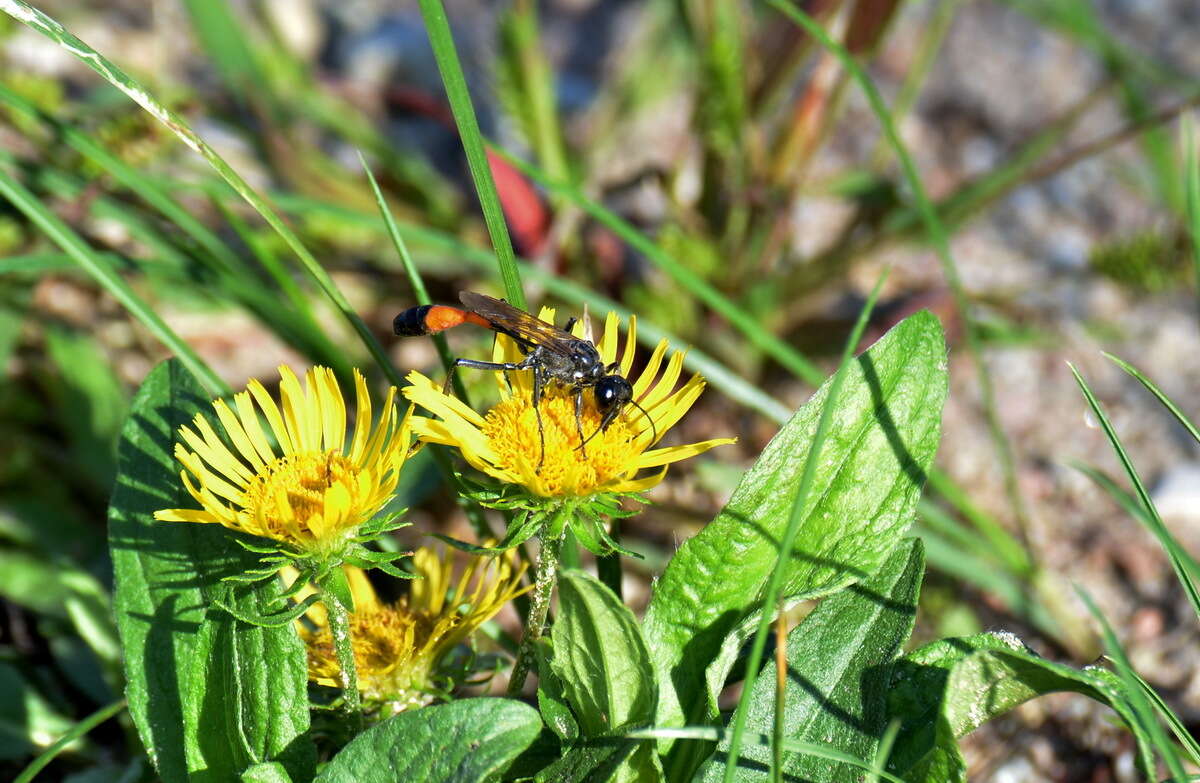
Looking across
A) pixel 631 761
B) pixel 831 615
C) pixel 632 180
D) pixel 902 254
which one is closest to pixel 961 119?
pixel 902 254

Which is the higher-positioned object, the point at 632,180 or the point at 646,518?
the point at 632,180

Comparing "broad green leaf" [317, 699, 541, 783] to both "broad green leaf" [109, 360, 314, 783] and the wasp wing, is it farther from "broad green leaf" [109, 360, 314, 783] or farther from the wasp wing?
the wasp wing

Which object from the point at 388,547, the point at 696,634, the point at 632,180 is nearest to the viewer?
the point at 696,634

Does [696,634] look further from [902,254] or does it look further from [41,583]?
[902,254]

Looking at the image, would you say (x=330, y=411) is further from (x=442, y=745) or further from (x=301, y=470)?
(x=442, y=745)

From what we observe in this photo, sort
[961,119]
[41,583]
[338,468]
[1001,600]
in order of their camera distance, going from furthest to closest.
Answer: [961,119] < [1001,600] < [41,583] < [338,468]

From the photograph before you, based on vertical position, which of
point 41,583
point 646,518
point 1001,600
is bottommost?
point 41,583

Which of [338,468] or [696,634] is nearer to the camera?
[338,468]

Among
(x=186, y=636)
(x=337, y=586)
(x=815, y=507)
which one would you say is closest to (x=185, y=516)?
(x=337, y=586)
